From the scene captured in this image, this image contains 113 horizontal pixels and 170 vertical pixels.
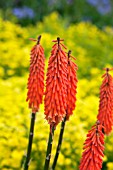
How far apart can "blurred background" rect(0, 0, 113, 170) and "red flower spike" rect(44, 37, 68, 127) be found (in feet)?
0.95

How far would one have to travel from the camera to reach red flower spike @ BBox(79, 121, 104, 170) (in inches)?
121

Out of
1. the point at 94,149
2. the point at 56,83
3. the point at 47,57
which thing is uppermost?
the point at 47,57

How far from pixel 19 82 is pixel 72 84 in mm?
3816

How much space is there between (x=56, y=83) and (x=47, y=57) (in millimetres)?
5896

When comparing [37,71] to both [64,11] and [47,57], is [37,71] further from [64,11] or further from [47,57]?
[64,11]

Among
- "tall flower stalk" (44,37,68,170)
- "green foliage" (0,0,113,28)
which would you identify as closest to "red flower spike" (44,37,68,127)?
"tall flower stalk" (44,37,68,170)

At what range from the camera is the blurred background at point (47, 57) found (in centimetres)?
559

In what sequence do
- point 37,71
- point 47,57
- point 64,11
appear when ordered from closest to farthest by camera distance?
point 37,71 < point 47,57 < point 64,11

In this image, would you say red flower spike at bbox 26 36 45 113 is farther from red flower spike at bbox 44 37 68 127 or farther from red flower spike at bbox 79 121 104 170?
red flower spike at bbox 79 121 104 170

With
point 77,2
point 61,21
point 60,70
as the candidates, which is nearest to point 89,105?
point 60,70

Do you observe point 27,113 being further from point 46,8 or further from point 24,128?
point 46,8

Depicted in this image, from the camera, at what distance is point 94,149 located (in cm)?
310

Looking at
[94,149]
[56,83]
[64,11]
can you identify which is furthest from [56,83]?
[64,11]

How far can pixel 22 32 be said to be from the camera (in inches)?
400
